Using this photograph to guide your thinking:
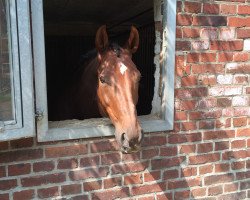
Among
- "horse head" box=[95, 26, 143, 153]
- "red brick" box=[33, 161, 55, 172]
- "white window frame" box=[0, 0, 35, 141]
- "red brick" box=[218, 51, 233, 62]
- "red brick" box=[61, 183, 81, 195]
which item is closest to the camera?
"white window frame" box=[0, 0, 35, 141]

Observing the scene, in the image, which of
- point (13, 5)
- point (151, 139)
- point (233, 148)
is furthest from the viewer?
point (233, 148)

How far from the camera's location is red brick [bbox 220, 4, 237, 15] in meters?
2.99

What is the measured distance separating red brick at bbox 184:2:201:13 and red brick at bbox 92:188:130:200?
1625 millimetres

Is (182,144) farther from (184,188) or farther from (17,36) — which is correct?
(17,36)

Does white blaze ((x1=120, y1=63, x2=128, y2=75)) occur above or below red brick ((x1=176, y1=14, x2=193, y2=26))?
below

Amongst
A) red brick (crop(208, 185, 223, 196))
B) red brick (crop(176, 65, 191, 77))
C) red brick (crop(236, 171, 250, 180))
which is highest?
red brick (crop(176, 65, 191, 77))

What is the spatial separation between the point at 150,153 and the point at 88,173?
0.57 meters

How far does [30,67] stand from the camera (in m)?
2.16

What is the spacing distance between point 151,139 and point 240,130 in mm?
973

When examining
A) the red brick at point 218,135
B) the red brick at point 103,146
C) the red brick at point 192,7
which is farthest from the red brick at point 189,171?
the red brick at point 192,7

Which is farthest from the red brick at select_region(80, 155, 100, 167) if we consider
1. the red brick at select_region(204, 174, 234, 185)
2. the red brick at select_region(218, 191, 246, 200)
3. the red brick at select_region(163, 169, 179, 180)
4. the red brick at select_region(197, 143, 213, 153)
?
the red brick at select_region(218, 191, 246, 200)

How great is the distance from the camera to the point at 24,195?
2.50 metres

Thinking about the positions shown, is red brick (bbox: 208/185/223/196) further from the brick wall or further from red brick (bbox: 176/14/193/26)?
red brick (bbox: 176/14/193/26)

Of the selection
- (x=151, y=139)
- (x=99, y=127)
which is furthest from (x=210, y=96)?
(x=99, y=127)
